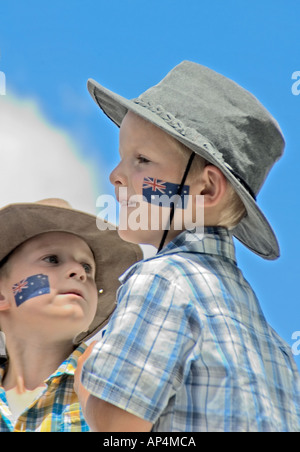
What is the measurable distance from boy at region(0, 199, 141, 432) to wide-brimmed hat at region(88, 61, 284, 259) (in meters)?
1.19

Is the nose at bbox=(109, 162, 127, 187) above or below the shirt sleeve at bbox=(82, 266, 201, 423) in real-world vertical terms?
above

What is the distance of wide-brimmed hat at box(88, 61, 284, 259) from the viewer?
2676mm

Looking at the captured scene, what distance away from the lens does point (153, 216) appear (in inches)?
107

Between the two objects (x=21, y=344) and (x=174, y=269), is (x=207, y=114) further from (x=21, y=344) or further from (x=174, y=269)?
(x=21, y=344)

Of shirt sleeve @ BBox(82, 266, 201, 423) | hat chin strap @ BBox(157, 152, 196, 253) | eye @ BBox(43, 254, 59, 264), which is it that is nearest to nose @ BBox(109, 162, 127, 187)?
hat chin strap @ BBox(157, 152, 196, 253)

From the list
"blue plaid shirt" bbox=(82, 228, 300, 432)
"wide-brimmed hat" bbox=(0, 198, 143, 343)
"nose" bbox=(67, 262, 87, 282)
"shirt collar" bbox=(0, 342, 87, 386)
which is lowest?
"blue plaid shirt" bbox=(82, 228, 300, 432)

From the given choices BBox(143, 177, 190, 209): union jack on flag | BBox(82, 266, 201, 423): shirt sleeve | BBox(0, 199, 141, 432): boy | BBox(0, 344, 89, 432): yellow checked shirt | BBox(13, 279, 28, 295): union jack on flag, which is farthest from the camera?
BBox(13, 279, 28, 295): union jack on flag

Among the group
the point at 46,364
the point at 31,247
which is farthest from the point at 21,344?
the point at 31,247

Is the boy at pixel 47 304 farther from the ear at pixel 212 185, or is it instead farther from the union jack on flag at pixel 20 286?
the ear at pixel 212 185

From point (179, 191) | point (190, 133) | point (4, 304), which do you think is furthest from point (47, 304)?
point (190, 133)

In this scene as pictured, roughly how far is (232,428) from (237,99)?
Answer: 1.22 meters

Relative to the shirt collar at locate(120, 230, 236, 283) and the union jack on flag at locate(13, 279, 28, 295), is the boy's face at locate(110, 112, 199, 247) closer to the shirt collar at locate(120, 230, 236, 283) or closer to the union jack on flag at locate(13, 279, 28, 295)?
the shirt collar at locate(120, 230, 236, 283)

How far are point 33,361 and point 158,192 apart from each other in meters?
1.53

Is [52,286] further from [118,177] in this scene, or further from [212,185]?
[212,185]
